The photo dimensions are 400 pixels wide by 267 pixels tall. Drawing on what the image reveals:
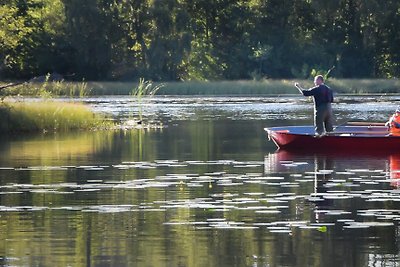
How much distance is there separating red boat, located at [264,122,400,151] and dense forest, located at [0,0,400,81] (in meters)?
51.3

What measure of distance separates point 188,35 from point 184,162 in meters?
61.9

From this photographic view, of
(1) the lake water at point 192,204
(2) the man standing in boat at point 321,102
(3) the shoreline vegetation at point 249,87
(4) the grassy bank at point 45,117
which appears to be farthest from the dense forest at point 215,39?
(2) the man standing in boat at point 321,102

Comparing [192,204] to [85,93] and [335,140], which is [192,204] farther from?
[85,93]

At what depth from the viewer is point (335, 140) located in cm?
3098

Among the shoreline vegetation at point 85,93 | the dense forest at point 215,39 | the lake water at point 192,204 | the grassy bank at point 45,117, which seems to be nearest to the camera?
the lake water at point 192,204

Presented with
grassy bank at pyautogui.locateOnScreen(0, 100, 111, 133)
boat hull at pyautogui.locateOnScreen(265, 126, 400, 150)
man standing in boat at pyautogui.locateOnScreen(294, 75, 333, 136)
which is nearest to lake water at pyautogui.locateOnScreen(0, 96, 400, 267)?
boat hull at pyautogui.locateOnScreen(265, 126, 400, 150)

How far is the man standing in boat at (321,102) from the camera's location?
1228 inches

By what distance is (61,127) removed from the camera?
4078cm

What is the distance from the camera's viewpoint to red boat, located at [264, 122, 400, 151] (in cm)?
3058

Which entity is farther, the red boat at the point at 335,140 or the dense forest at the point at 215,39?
the dense forest at the point at 215,39

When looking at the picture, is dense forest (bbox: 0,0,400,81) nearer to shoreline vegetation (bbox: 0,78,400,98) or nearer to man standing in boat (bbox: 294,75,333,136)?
shoreline vegetation (bbox: 0,78,400,98)

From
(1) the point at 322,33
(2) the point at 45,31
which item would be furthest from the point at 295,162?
(1) the point at 322,33

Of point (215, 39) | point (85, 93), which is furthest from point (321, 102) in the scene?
point (215, 39)

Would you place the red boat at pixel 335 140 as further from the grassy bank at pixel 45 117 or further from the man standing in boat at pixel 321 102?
the grassy bank at pixel 45 117
